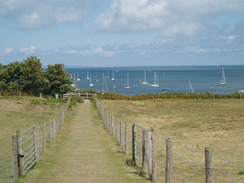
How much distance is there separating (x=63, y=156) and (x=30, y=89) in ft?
173

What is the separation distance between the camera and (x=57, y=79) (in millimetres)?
65250

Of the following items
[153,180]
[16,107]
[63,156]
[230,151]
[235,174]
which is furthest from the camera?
[16,107]

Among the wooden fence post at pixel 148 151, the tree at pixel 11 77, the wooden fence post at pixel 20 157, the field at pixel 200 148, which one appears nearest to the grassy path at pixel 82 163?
the wooden fence post at pixel 20 157

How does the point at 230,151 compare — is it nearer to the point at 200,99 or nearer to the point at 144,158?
the point at 144,158

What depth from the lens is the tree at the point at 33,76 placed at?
63.6 m

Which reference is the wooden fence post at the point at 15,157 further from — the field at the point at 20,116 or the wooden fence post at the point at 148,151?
the field at the point at 20,116

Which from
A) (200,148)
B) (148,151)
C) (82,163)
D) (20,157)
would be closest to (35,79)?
(200,148)

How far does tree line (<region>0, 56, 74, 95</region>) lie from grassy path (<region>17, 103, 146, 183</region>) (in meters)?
42.6

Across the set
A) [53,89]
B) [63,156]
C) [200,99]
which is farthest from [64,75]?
[63,156]

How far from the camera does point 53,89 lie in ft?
217

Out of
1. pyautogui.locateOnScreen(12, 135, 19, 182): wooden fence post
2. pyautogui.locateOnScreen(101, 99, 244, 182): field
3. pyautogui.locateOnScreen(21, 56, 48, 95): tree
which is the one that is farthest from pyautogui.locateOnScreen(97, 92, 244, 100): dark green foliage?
pyautogui.locateOnScreen(12, 135, 19, 182): wooden fence post

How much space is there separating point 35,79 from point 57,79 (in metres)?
3.99

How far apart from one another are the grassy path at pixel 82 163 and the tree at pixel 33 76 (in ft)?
139

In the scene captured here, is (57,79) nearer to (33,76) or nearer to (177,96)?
(33,76)
